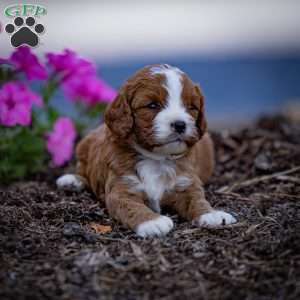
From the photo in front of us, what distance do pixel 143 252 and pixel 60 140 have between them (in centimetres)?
257

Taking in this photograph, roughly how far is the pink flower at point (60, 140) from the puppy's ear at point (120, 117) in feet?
5.18

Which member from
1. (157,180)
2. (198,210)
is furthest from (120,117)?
(198,210)

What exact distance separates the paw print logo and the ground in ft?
4.59

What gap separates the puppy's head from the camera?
451 centimetres

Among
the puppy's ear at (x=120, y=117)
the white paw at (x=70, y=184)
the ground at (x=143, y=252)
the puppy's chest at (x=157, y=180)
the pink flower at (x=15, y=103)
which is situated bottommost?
the white paw at (x=70, y=184)

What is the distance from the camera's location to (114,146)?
5.04m

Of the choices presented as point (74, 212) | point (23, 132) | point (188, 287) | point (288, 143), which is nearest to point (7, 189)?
point (23, 132)

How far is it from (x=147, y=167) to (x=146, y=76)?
0.74 m

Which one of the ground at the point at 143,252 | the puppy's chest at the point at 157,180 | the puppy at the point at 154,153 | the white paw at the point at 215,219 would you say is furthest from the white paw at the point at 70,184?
the white paw at the point at 215,219

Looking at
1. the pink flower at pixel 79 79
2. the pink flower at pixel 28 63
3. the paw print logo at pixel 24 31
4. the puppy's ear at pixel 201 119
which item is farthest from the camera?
the pink flower at pixel 79 79

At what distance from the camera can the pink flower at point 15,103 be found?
574cm

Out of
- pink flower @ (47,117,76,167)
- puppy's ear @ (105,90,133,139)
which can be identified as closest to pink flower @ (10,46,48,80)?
pink flower @ (47,117,76,167)

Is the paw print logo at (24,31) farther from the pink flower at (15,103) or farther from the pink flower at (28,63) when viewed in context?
the pink flower at (15,103)

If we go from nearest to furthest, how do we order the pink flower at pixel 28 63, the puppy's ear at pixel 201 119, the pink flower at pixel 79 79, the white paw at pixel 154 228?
the white paw at pixel 154 228, the puppy's ear at pixel 201 119, the pink flower at pixel 28 63, the pink flower at pixel 79 79
